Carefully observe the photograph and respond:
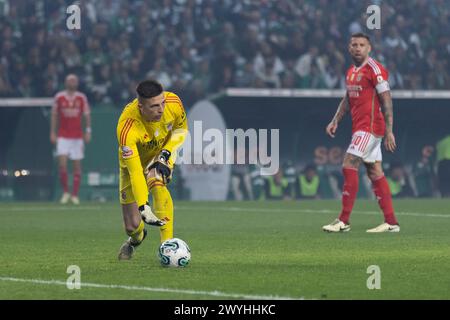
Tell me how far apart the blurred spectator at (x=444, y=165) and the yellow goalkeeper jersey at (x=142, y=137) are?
12660mm

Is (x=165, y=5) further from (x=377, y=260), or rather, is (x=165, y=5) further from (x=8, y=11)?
(x=377, y=260)

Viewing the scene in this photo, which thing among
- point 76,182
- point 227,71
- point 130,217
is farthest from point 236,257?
point 227,71

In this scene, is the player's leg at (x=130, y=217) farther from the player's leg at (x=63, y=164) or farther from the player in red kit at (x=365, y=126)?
the player's leg at (x=63, y=164)

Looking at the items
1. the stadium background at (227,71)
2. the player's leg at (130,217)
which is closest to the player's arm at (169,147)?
the player's leg at (130,217)

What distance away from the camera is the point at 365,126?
1226cm

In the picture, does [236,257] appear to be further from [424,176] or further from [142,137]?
[424,176]

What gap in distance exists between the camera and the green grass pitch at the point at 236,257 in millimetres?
6844

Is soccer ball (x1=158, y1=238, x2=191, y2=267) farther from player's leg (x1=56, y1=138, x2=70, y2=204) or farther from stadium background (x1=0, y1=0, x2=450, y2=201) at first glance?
stadium background (x1=0, y1=0, x2=450, y2=201)

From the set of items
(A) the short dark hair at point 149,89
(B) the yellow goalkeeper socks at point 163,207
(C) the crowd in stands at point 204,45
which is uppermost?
(C) the crowd in stands at point 204,45

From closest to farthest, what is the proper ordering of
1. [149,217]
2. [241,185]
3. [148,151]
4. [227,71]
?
[149,217]
[148,151]
[241,185]
[227,71]

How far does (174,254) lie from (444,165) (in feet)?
44.1

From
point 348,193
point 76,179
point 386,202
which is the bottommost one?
point 76,179

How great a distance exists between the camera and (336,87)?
22.4m

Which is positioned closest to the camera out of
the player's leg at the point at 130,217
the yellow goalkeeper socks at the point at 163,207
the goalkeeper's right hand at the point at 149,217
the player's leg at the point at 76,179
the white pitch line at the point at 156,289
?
the white pitch line at the point at 156,289
